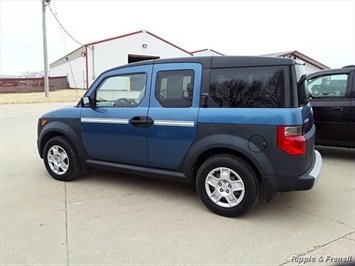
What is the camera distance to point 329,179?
15.4 ft

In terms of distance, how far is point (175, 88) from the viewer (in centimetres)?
366

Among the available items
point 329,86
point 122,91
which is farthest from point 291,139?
point 329,86

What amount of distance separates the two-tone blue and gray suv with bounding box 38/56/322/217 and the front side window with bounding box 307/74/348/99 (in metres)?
2.33

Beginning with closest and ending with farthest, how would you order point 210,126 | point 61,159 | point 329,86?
point 210,126, point 61,159, point 329,86

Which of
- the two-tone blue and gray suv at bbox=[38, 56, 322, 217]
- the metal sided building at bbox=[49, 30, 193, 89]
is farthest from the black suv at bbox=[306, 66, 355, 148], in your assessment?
the metal sided building at bbox=[49, 30, 193, 89]

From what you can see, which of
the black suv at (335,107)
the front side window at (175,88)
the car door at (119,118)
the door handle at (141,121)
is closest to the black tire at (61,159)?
the car door at (119,118)

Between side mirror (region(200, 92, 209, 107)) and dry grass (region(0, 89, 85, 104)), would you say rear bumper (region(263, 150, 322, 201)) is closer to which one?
side mirror (region(200, 92, 209, 107))

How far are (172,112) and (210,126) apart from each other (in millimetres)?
527

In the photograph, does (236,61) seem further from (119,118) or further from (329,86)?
(329,86)

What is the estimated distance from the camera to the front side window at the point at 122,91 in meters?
3.93

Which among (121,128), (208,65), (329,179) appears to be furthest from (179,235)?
(329,179)

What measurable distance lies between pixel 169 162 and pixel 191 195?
68cm

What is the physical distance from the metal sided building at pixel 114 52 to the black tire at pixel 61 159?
23.9 metres

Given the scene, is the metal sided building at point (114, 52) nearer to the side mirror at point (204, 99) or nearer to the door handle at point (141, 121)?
the door handle at point (141, 121)
